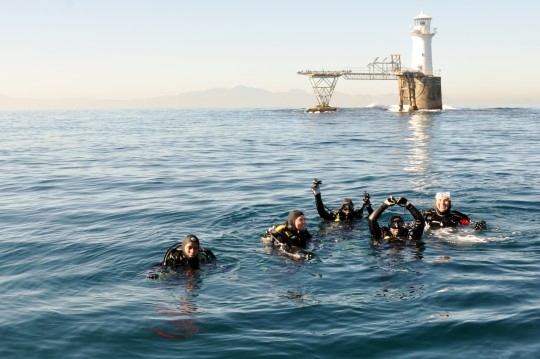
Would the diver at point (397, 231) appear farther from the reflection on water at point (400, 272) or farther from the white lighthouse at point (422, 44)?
the white lighthouse at point (422, 44)

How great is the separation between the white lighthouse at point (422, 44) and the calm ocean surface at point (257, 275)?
65515 mm

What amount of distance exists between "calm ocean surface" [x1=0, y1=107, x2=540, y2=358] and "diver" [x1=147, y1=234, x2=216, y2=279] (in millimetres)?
305

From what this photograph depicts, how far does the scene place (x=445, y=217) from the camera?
573 inches

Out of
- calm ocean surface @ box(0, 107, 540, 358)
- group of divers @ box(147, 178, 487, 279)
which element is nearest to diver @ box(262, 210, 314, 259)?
group of divers @ box(147, 178, 487, 279)

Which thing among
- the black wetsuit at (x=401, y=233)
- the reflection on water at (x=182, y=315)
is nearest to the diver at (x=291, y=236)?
the black wetsuit at (x=401, y=233)

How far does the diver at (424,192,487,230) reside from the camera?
14.4 metres

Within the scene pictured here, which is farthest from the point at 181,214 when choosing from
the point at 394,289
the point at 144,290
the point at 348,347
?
the point at 348,347

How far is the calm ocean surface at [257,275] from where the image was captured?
850 cm

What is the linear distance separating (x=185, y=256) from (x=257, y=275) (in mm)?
1557

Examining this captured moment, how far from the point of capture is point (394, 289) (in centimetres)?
1050

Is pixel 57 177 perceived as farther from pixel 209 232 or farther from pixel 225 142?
pixel 225 142

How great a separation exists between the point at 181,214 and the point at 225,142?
98.3 feet

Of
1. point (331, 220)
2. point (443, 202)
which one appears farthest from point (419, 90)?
point (443, 202)

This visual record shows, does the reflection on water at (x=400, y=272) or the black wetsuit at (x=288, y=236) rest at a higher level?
the black wetsuit at (x=288, y=236)
